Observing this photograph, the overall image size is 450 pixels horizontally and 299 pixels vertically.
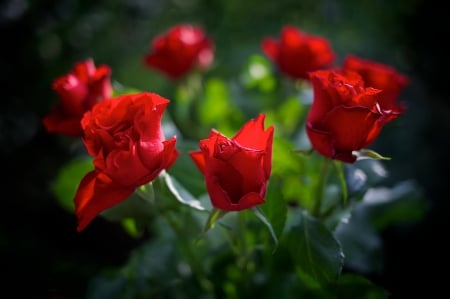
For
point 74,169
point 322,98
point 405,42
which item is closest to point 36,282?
point 74,169

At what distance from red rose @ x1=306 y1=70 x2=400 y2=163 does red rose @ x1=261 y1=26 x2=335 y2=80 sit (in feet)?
0.88

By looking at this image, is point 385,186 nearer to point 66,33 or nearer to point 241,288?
point 241,288

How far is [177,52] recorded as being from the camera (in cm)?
87


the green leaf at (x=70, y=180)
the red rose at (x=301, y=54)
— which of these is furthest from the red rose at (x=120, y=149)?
the red rose at (x=301, y=54)

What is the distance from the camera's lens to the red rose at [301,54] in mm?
779

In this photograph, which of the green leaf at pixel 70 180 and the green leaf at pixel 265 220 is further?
the green leaf at pixel 70 180

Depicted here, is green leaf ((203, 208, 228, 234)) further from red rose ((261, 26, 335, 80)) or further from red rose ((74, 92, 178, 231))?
red rose ((261, 26, 335, 80))

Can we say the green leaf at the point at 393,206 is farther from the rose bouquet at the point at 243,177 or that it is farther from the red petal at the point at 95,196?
the red petal at the point at 95,196

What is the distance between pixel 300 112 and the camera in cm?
90

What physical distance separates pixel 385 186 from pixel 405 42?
0.47 metres

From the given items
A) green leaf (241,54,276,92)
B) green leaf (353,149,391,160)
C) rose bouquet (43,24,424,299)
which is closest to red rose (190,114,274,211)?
rose bouquet (43,24,424,299)

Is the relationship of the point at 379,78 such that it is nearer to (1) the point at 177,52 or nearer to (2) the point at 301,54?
(2) the point at 301,54

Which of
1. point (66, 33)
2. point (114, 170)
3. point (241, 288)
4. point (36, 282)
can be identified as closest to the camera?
point (114, 170)

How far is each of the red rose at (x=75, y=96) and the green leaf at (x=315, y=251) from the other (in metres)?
0.28
